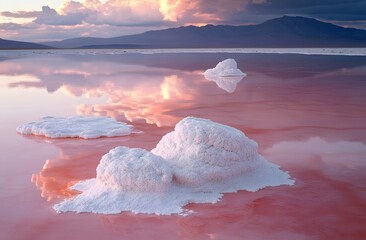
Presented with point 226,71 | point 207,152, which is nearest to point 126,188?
point 207,152

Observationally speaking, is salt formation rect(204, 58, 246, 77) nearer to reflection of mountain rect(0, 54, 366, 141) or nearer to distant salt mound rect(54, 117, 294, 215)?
reflection of mountain rect(0, 54, 366, 141)

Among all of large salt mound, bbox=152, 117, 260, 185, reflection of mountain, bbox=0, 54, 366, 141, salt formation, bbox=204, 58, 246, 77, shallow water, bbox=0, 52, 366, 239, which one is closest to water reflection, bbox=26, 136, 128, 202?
shallow water, bbox=0, 52, 366, 239

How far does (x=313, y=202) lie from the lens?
217 inches

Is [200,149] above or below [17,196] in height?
above

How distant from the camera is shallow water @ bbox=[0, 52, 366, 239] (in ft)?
15.8

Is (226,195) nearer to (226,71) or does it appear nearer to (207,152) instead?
(207,152)

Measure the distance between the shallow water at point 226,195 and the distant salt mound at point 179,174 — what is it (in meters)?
0.19

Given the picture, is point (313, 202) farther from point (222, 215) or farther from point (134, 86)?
point (134, 86)

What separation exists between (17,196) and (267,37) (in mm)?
200166

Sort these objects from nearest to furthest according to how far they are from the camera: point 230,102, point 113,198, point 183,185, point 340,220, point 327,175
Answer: point 340,220, point 113,198, point 183,185, point 327,175, point 230,102

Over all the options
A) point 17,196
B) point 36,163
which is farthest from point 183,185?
point 36,163

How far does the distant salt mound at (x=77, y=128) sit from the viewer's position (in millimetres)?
8766

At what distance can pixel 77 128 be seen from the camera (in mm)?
9203

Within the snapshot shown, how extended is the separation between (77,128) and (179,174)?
4066 millimetres
